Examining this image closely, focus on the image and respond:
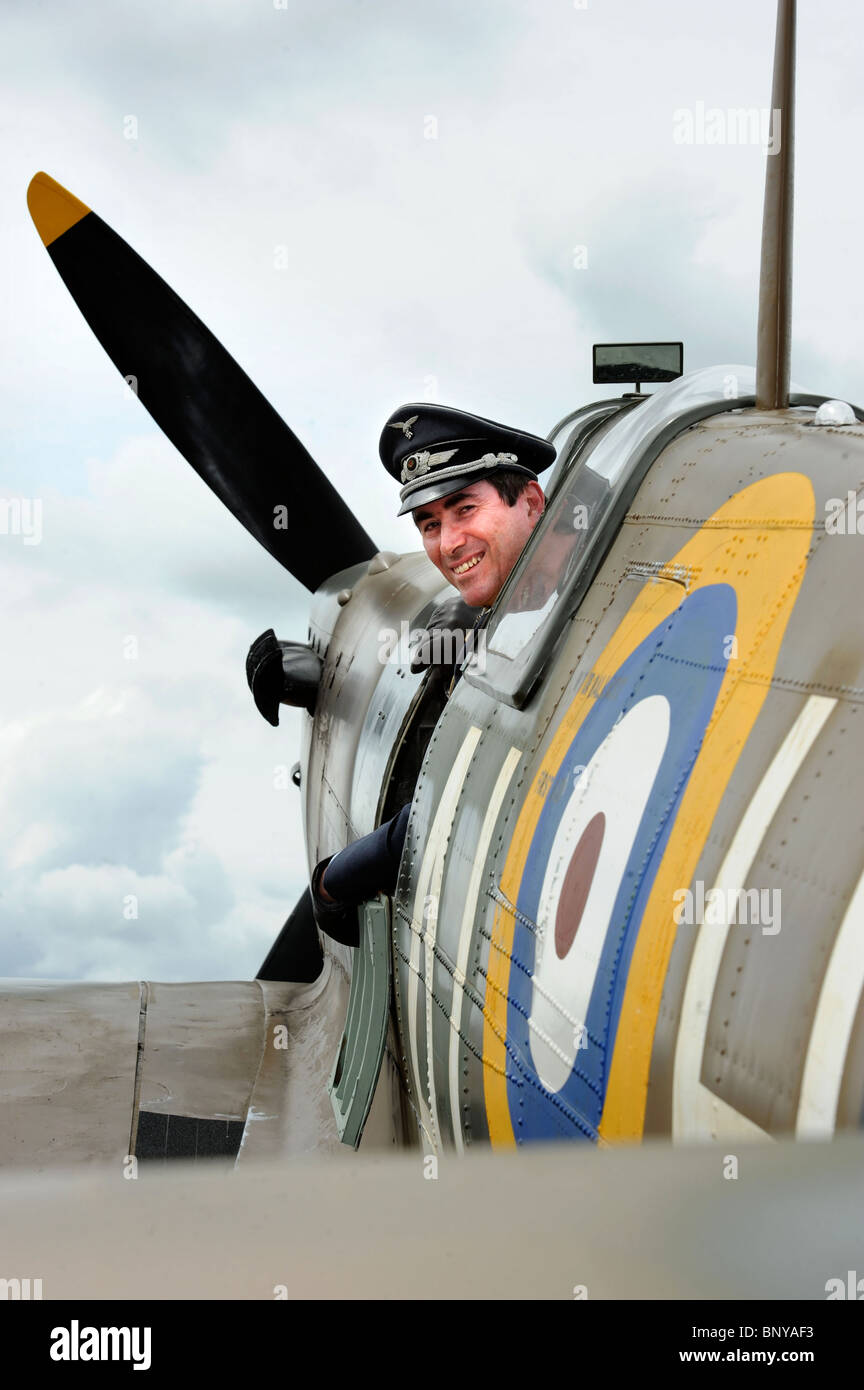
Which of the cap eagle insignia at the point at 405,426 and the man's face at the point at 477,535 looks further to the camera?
the cap eagle insignia at the point at 405,426

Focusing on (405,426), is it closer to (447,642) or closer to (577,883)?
(447,642)

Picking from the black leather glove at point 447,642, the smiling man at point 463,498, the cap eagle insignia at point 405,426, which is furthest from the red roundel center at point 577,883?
the cap eagle insignia at point 405,426

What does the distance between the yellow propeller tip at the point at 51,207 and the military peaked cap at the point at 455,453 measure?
15.3ft

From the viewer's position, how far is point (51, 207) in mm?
7480

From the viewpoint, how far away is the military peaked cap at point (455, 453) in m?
3.79

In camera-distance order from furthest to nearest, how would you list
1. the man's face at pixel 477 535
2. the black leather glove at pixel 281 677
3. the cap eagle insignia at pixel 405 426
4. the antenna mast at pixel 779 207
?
1. the black leather glove at pixel 281 677
2. the cap eagle insignia at pixel 405 426
3. the man's face at pixel 477 535
4. the antenna mast at pixel 779 207

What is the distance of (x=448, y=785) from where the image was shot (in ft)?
10.9

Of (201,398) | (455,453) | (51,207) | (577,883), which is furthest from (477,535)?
(51,207)

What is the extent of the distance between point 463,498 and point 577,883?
1895 mm

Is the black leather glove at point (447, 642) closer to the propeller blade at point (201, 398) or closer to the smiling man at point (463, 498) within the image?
the smiling man at point (463, 498)

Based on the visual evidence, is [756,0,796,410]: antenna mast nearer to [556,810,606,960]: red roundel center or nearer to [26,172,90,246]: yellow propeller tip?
[556,810,606,960]: red roundel center

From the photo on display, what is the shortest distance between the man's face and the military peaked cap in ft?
0.15
